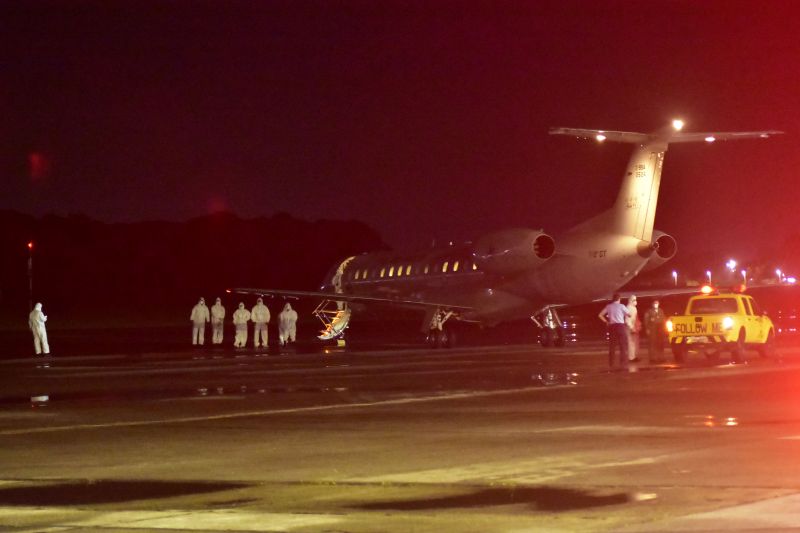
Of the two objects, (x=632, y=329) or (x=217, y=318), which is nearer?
(x=632, y=329)

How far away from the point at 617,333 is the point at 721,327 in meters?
3.26

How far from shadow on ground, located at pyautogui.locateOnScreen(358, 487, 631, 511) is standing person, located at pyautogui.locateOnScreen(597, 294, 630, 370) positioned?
18.2 m

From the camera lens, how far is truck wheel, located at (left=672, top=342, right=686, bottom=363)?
31688mm

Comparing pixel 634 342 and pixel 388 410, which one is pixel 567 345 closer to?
pixel 634 342

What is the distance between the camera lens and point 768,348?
32594 mm

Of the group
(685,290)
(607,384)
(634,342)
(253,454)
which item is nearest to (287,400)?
(607,384)

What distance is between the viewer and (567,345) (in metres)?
44.4

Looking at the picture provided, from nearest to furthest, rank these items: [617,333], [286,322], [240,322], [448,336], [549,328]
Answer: [617,333]
[549,328]
[448,336]
[240,322]
[286,322]

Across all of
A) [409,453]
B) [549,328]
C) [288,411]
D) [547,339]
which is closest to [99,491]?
[409,453]

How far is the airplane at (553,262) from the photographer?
134ft

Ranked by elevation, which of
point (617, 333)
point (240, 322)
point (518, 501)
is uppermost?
point (240, 322)

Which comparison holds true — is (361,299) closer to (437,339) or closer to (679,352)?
(437,339)

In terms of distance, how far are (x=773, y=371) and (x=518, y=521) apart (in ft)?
59.7

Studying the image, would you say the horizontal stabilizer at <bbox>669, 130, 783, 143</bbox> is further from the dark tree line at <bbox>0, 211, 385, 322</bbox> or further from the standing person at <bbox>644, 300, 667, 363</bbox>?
the dark tree line at <bbox>0, 211, 385, 322</bbox>
